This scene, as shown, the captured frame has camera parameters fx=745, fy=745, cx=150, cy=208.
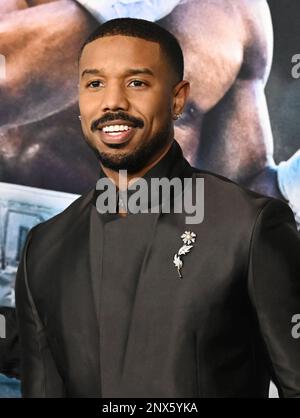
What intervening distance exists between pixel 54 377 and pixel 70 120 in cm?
75

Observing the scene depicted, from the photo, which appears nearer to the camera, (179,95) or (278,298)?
(278,298)

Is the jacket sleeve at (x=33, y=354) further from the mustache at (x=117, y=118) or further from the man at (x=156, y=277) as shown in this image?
the mustache at (x=117, y=118)

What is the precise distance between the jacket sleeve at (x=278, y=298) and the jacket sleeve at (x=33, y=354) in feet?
1.54

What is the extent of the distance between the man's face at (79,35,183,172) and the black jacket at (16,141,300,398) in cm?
11

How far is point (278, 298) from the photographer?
1412 millimetres

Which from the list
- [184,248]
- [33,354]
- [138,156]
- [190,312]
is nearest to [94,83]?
[138,156]

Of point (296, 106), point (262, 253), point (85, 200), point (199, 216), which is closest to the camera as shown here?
point (262, 253)

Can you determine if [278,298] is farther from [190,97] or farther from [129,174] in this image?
[190,97]

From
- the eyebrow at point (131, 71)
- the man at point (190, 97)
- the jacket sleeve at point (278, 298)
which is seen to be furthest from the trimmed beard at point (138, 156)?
the man at point (190, 97)

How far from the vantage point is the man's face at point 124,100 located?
1.48m

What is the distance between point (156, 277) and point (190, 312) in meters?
0.10
